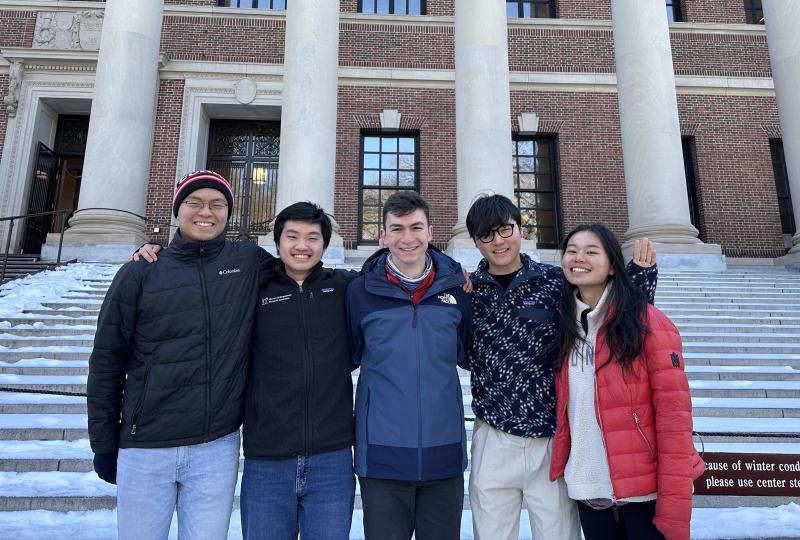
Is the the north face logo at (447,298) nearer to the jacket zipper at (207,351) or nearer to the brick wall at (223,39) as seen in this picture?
the jacket zipper at (207,351)

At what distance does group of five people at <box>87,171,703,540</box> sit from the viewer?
77.4 inches

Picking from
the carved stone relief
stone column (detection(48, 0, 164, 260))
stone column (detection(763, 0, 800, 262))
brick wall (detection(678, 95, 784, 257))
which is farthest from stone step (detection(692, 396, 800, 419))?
the carved stone relief

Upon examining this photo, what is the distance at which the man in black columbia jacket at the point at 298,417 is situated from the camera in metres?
2.05

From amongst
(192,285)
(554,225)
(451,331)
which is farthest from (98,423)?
(554,225)

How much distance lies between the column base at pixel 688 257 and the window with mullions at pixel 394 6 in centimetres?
1035

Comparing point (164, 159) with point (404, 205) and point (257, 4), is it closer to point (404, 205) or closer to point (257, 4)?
point (257, 4)

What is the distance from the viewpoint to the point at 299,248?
222 centimetres

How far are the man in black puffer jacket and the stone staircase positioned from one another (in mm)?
1755

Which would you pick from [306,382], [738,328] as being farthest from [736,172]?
[306,382]

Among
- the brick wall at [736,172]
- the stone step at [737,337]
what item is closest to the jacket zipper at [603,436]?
the stone step at [737,337]

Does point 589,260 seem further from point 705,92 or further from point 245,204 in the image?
point 705,92

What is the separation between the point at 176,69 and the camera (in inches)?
552

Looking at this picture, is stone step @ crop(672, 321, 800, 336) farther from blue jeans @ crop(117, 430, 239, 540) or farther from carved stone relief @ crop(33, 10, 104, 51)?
carved stone relief @ crop(33, 10, 104, 51)

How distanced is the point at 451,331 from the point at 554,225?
1324 centimetres
